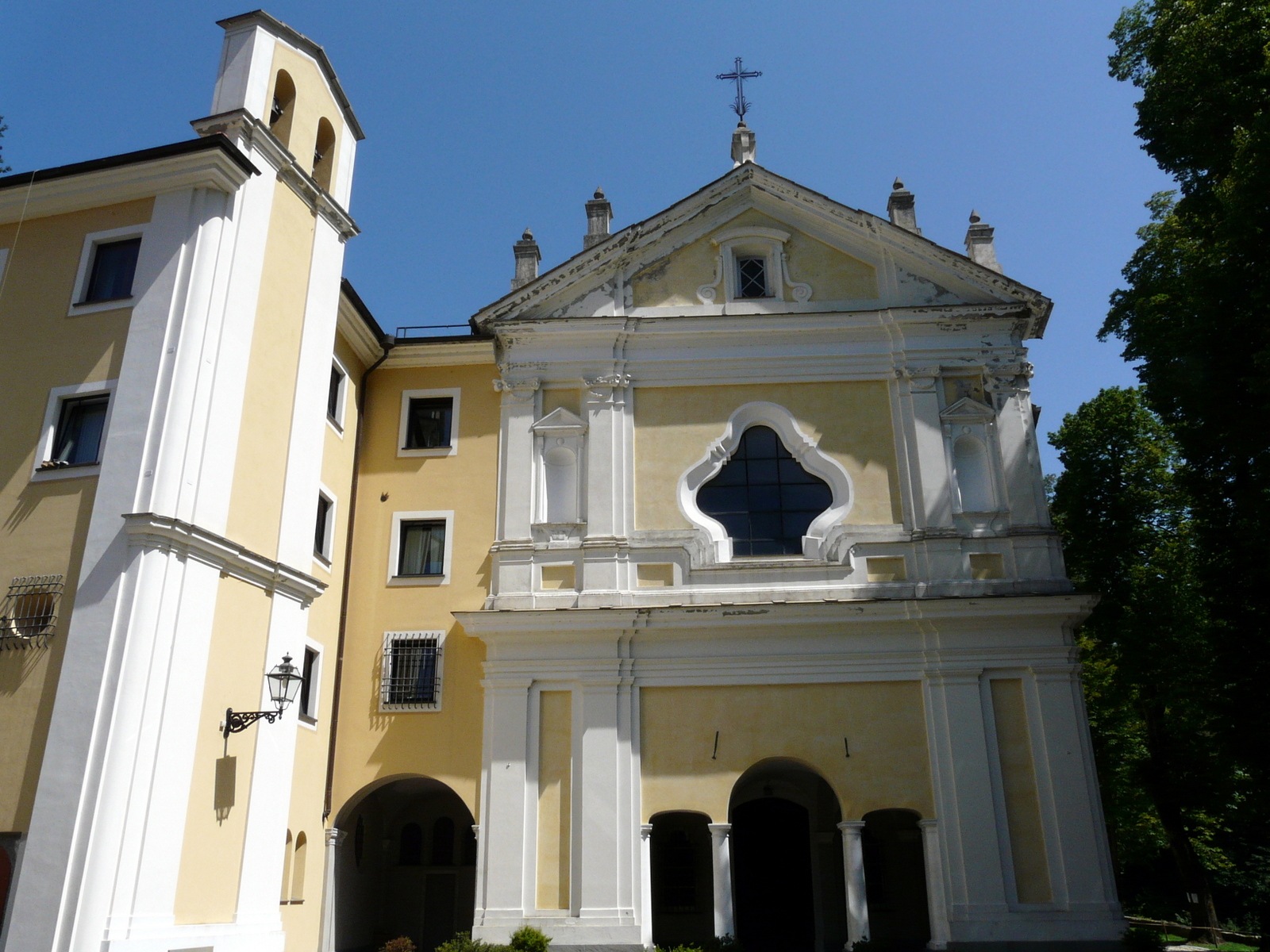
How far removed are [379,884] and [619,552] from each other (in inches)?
315

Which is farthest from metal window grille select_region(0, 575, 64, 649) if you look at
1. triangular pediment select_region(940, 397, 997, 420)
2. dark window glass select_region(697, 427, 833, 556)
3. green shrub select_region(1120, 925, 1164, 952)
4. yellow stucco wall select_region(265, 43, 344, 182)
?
green shrub select_region(1120, 925, 1164, 952)

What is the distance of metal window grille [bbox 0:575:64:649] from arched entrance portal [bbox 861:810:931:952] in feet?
44.5

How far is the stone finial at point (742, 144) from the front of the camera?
74.1ft

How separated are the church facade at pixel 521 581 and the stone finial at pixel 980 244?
0.22 feet

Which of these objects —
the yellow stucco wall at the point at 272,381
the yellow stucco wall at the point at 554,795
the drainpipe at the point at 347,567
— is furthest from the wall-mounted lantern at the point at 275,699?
the yellow stucco wall at the point at 554,795

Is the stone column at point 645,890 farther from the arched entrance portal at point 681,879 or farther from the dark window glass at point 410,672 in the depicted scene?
the dark window glass at point 410,672

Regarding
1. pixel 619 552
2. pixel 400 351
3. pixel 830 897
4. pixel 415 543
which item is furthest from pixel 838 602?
pixel 400 351

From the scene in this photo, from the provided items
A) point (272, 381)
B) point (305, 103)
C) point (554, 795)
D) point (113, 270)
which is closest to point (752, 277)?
point (305, 103)

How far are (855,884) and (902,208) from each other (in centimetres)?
1282

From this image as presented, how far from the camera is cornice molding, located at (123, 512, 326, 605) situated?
12.4 m

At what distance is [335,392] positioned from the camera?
18.8 metres

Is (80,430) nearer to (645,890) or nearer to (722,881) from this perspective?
(645,890)

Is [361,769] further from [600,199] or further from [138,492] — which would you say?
[600,199]

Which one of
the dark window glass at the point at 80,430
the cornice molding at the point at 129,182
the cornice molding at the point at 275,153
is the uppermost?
the cornice molding at the point at 275,153
